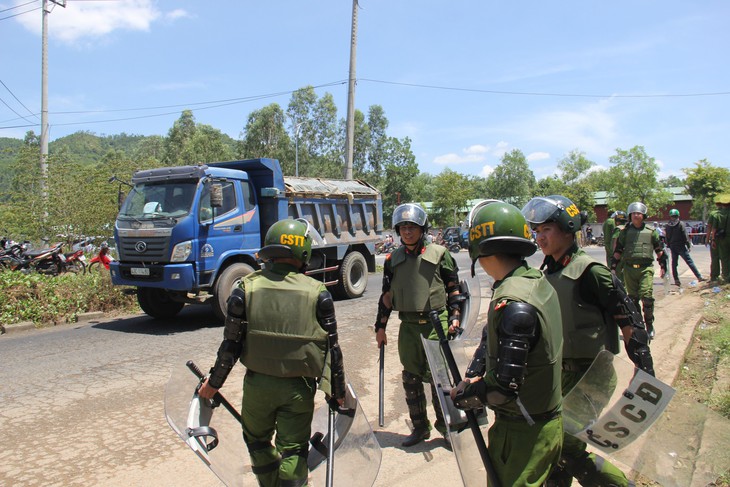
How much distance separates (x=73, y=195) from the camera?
1263cm

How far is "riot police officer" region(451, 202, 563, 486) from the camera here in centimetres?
202

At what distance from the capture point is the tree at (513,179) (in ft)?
190

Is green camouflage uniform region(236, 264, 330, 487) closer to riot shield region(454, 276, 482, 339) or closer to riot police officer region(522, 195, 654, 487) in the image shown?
riot police officer region(522, 195, 654, 487)

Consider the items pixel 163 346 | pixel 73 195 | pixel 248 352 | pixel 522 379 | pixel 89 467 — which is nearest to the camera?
pixel 522 379

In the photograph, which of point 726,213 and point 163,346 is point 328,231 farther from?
point 726,213

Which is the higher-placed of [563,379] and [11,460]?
[563,379]

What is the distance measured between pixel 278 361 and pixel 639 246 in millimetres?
5932

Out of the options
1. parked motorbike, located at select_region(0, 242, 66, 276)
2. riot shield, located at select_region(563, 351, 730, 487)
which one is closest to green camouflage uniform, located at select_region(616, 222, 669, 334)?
riot shield, located at select_region(563, 351, 730, 487)

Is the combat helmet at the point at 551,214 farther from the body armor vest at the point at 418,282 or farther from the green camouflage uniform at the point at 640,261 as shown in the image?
the green camouflage uniform at the point at 640,261

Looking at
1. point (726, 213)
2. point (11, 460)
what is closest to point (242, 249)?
point (11, 460)

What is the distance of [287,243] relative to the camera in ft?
9.48

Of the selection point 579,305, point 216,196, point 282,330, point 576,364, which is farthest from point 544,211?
point 216,196

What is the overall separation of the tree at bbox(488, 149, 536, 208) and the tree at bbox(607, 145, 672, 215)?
435 inches

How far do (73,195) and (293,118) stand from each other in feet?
A: 113
